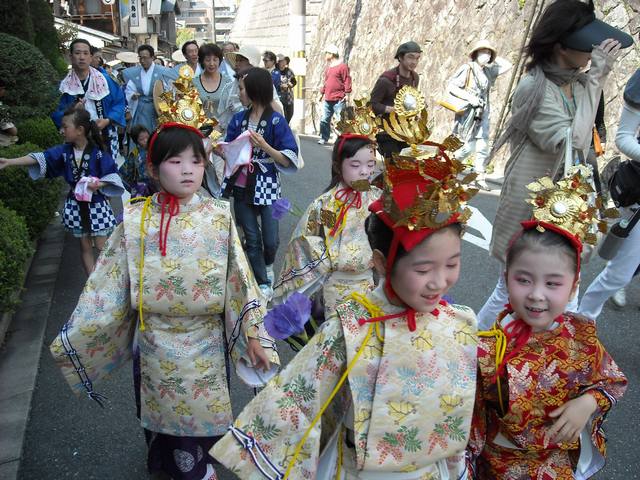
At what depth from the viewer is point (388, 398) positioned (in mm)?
1661

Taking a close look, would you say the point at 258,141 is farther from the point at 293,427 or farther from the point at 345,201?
the point at 293,427

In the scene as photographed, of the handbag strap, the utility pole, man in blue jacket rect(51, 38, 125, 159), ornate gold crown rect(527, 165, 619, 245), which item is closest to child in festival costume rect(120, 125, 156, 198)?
man in blue jacket rect(51, 38, 125, 159)

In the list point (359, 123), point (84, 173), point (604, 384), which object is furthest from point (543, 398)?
point (84, 173)

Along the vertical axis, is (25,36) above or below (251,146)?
above

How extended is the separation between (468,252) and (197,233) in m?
4.18

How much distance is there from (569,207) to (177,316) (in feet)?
5.46

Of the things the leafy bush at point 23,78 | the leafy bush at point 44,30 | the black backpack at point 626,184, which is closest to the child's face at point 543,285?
the black backpack at point 626,184

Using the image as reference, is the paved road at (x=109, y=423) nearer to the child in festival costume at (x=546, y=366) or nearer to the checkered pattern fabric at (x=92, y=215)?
the checkered pattern fabric at (x=92, y=215)

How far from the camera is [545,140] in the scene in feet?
9.86

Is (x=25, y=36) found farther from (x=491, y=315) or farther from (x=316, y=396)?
(x=316, y=396)

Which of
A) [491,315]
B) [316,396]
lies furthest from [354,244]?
[316,396]

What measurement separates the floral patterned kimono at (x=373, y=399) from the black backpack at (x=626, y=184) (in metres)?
2.19

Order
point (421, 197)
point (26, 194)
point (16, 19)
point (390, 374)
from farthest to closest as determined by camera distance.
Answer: point (16, 19) < point (26, 194) < point (390, 374) < point (421, 197)

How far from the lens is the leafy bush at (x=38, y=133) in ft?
23.4
